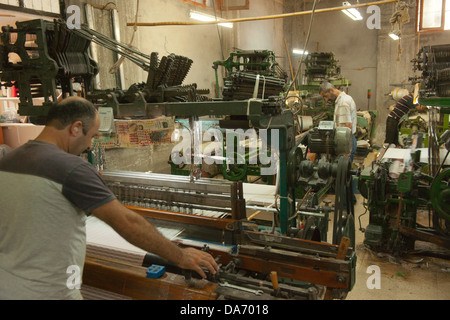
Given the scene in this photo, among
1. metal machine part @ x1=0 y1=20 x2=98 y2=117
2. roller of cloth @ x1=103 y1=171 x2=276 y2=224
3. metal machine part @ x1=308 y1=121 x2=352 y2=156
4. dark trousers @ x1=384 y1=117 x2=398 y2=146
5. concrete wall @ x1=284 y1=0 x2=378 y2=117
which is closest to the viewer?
roller of cloth @ x1=103 y1=171 x2=276 y2=224

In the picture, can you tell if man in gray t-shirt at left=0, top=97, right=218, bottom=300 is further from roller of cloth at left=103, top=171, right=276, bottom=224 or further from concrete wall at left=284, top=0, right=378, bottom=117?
concrete wall at left=284, top=0, right=378, bottom=117

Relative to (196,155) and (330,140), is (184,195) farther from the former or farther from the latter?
(330,140)

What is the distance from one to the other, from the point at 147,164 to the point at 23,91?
13.5 ft

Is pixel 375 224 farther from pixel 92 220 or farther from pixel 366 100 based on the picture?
pixel 366 100

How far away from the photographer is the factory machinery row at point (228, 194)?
171 centimetres

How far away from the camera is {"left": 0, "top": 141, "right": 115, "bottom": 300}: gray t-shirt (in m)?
1.44

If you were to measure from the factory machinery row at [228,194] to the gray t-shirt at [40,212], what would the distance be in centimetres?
39

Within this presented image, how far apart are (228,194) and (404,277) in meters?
2.38

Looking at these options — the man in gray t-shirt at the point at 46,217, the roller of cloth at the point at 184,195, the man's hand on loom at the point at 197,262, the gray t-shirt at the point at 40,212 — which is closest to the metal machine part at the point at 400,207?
the roller of cloth at the point at 184,195

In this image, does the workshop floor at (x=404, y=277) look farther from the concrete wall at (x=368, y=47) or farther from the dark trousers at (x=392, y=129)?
the concrete wall at (x=368, y=47)

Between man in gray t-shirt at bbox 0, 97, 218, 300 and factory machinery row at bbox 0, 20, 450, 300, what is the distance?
34 cm

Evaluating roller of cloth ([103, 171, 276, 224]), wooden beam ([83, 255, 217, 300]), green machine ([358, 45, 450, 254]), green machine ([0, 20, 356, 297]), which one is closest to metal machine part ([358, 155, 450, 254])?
green machine ([358, 45, 450, 254])

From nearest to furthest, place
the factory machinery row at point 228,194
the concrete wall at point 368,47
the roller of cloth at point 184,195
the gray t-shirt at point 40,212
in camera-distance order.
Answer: the gray t-shirt at point 40,212
the factory machinery row at point 228,194
the roller of cloth at point 184,195
the concrete wall at point 368,47

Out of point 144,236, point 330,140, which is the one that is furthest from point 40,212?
point 330,140
